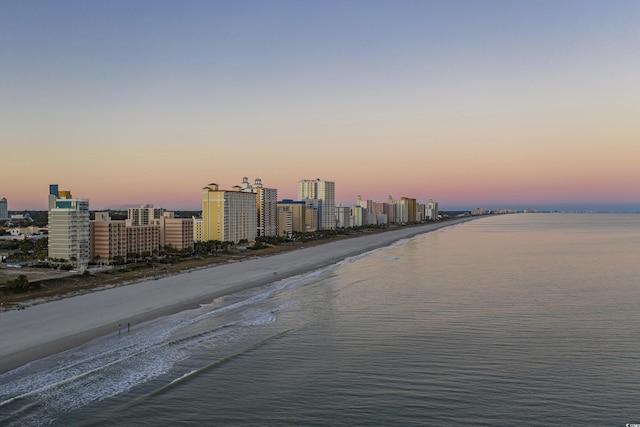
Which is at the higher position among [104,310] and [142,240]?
[142,240]

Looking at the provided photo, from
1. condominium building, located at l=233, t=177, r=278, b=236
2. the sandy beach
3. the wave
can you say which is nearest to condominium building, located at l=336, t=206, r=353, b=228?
condominium building, located at l=233, t=177, r=278, b=236

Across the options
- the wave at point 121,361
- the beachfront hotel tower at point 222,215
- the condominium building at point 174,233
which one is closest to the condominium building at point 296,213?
the beachfront hotel tower at point 222,215

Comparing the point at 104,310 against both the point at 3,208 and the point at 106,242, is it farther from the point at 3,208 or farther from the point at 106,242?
the point at 3,208

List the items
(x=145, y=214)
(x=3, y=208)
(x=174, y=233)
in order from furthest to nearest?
1. (x=3, y=208)
2. (x=145, y=214)
3. (x=174, y=233)

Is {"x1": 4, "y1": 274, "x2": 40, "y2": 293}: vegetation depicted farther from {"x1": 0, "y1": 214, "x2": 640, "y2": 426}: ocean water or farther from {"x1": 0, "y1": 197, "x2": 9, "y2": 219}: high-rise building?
{"x1": 0, "y1": 197, "x2": 9, "y2": 219}: high-rise building

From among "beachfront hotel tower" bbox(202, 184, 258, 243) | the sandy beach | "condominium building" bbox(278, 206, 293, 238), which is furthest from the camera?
"condominium building" bbox(278, 206, 293, 238)

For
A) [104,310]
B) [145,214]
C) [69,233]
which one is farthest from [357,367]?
[145,214]
